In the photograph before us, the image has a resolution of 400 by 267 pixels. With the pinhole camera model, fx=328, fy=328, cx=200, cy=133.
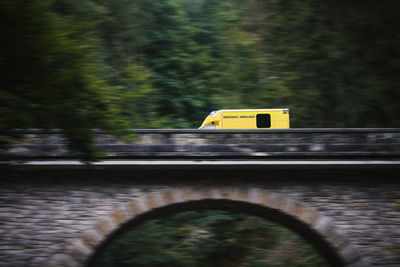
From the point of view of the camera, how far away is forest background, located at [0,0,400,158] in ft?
11.0

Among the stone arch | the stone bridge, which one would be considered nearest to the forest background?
the stone bridge

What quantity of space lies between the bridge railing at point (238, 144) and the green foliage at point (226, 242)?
15.7 ft

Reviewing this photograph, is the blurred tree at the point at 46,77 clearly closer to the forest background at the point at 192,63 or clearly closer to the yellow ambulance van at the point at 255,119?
the forest background at the point at 192,63

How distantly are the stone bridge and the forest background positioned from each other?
1.22m

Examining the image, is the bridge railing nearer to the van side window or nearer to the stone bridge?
the stone bridge

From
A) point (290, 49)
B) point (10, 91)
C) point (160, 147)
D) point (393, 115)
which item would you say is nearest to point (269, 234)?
point (393, 115)

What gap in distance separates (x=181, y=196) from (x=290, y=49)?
20.8 feet

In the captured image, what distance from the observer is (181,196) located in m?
5.20

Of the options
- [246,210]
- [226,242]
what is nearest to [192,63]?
[226,242]

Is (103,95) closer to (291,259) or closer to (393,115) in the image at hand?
(393,115)

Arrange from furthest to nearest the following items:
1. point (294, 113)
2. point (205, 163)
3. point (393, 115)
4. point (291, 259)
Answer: point (291, 259)
point (294, 113)
point (393, 115)
point (205, 163)

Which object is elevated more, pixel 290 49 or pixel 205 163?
pixel 290 49

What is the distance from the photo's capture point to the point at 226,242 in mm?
10188

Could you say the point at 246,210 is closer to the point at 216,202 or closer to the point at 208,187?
the point at 216,202
